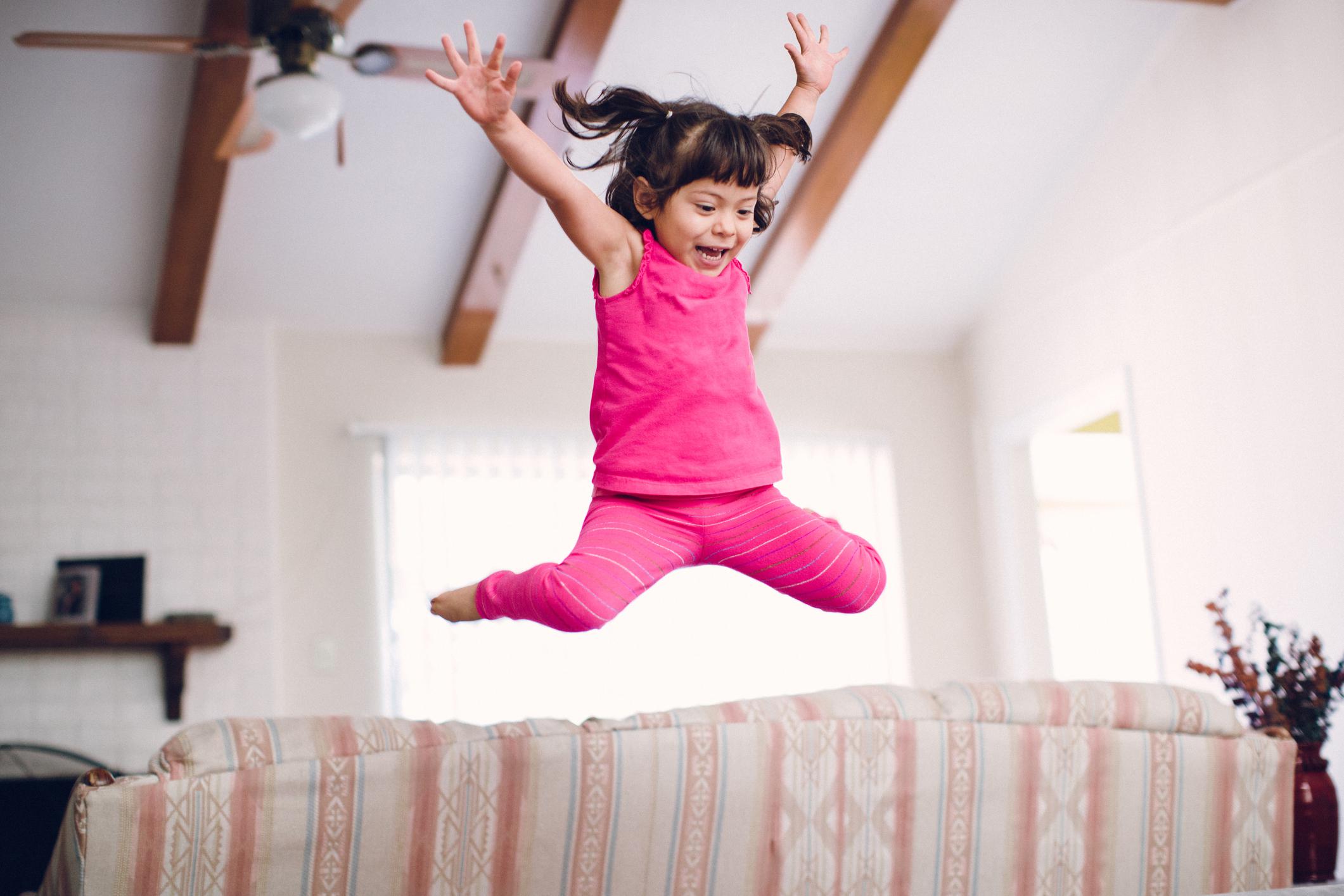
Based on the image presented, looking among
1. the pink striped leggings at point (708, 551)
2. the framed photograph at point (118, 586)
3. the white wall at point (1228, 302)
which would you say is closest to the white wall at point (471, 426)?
the framed photograph at point (118, 586)

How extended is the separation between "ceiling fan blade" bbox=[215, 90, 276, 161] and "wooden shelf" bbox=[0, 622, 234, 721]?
2092 millimetres

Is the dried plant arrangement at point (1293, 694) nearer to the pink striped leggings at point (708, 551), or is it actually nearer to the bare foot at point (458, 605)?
the pink striped leggings at point (708, 551)

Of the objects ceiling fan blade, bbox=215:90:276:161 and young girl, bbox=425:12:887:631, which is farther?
ceiling fan blade, bbox=215:90:276:161

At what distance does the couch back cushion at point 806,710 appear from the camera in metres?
2.13

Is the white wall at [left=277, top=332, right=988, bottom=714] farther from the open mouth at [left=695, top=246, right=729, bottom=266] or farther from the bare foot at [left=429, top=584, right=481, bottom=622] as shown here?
the open mouth at [left=695, top=246, right=729, bottom=266]

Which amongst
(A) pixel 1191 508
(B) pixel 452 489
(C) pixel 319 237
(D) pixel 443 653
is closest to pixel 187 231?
(C) pixel 319 237

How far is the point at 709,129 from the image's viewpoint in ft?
5.94

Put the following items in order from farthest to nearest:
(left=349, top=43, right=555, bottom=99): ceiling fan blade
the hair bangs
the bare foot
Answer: (left=349, top=43, right=555, bottom=99): ceiling fan blade → the bare foot → the hair bangs

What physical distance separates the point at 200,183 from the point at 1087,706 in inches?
148

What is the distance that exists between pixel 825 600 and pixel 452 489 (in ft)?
12.8

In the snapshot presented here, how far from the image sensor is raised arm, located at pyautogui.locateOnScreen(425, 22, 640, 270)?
1701 millimetres

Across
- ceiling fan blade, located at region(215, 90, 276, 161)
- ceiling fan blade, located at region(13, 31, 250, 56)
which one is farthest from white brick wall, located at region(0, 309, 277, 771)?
ceiling fan blade, located at region(13, 31, 250, 56)

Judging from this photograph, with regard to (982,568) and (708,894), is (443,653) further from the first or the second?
(708,894)

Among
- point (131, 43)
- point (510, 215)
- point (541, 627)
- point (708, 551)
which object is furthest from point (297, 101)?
point (541, 627)
